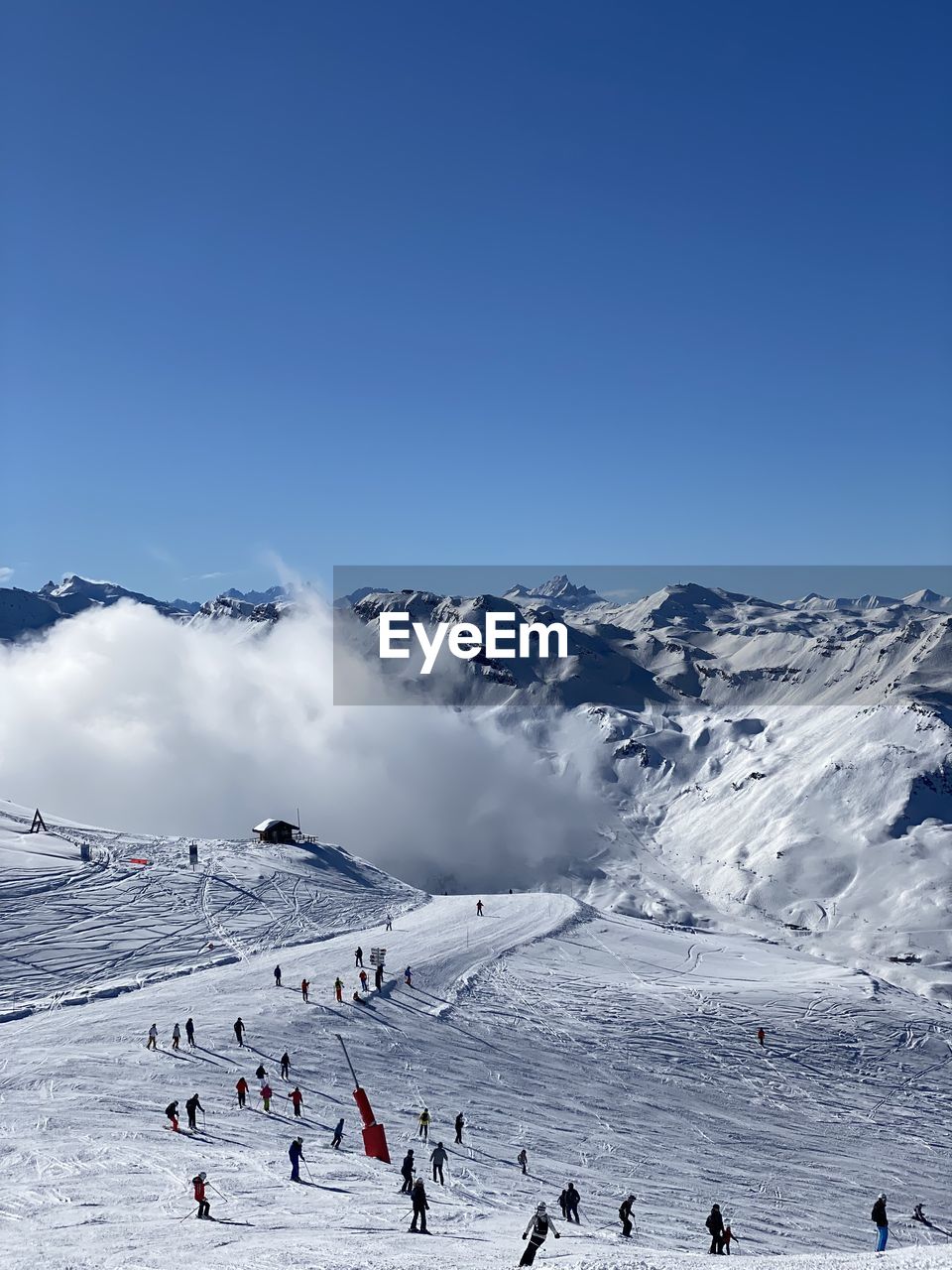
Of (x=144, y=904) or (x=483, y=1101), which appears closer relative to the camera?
(x=483, y=1101)

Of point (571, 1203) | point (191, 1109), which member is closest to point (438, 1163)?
point (571, 1203)

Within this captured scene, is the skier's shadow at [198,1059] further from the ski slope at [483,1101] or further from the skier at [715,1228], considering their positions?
the skier at [715,1228]

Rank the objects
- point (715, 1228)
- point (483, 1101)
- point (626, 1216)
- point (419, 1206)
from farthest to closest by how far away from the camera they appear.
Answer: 1. point (483, 1101)
2. point (626, 1216)
3. point (715, 1228)
4. point (419, 1206)

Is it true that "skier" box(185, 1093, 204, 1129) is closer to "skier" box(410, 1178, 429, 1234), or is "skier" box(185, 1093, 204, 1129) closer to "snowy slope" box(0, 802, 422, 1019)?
"skier" box(410, 1178, 429, 1234)

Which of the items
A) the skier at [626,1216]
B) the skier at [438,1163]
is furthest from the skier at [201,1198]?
the skier at [626,1216]

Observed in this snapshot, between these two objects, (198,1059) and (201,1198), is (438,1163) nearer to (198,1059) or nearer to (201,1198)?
(201,1198)

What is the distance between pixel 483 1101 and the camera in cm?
4384

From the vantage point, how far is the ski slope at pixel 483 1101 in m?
26.8

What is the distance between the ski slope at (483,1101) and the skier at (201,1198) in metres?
0.55

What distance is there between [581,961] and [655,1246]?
117ft

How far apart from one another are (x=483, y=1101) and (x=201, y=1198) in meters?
19.6

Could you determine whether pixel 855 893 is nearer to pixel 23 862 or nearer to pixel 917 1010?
pixel 917 1010

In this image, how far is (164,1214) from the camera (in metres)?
26.9

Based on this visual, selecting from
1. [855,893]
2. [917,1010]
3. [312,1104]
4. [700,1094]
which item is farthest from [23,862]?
[855,893]
